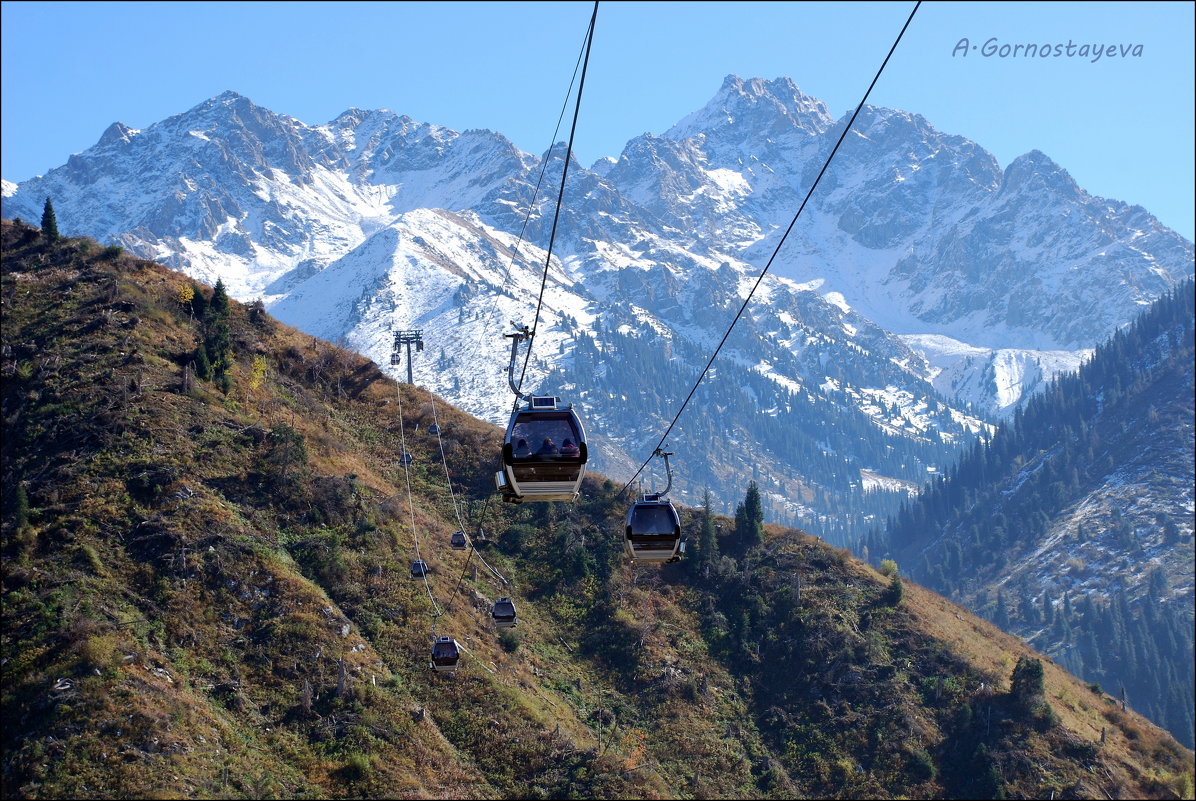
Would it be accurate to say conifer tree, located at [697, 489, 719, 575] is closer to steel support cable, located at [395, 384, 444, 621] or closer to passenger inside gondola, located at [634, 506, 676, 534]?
steel support cable, located at [395, 384, 444, 621]

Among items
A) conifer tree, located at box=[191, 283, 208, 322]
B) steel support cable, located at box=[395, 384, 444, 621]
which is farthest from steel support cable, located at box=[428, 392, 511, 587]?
conifer tree, located at box=[191, 283, 208, 322]

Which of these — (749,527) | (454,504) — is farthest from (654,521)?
(749,527)

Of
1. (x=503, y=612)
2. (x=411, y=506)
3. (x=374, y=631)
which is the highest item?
(x=411, y=506)

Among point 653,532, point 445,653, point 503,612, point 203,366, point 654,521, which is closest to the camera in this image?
point 653,532

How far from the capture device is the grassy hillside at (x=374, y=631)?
5466 centimetres

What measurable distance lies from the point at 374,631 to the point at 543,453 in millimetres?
33993

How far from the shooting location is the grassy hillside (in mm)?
54656

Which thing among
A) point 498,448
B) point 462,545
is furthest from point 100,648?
point 498,448

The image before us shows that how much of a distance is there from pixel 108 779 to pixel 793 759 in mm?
36693

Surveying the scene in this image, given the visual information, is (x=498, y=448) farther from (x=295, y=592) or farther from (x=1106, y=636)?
(x=1106, y=636)

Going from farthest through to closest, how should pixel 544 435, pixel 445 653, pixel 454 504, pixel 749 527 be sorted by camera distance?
pixel 749 527 < pixel 454 504 < pixel 445 653 < pixel 544 435

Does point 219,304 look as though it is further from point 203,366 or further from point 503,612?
point 503,612

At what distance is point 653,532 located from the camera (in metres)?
45.0

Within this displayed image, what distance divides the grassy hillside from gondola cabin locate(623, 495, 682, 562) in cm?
1885
